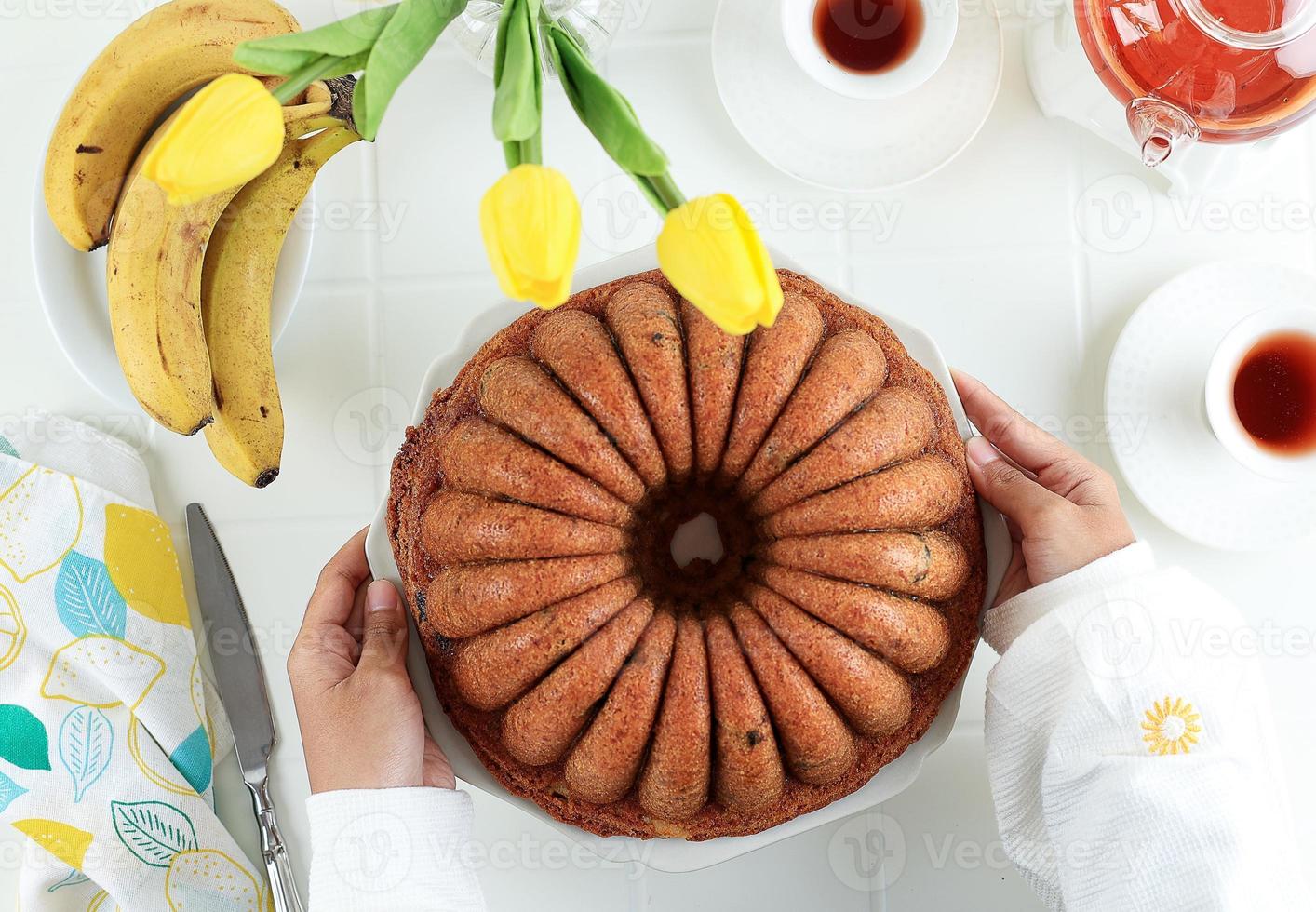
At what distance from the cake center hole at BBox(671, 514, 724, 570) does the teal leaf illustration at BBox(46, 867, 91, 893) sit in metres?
1.48

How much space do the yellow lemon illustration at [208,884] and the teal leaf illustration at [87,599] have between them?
1.62ft

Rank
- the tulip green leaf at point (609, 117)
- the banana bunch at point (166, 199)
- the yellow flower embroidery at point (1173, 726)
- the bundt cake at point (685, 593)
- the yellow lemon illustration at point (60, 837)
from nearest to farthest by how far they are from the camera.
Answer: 1. the tulip green leaf at point (609, 117)
2. the bundt cake at point (685, 593)
3. the yellow flower embroidery at point (1173, 726)
4. the banana bunch at point (166, 199)
5. the yellow lemon illustration at point (60, 837)

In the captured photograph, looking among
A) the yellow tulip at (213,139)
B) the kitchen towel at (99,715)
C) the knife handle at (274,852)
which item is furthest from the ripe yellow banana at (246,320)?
the yellow tulip at (213,139)

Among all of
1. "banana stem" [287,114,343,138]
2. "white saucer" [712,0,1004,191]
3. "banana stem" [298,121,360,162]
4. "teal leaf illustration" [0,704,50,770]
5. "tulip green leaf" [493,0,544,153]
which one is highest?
"white saucer" [712,0,1004,191]

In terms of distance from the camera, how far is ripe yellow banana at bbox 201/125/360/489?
189cm

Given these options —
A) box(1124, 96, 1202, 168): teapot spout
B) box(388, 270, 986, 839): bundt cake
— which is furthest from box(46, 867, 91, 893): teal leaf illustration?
box(1124, 96, 1202, 168): teapot spout

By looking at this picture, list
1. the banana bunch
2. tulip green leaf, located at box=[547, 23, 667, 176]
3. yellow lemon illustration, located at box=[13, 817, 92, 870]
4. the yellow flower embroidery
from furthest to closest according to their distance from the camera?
yellow lemon illustration, located at box=[13, 817, 92, 870] < the banana bunch < the yellow flower embroidery < tulip green leaf, located at box=[547, 23, 667, 176]

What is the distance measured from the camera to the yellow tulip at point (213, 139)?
107cm

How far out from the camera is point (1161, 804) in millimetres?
1580

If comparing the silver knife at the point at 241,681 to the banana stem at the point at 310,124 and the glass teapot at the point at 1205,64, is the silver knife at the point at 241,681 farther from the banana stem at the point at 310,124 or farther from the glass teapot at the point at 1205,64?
the glass teapot at the point at 1205,64

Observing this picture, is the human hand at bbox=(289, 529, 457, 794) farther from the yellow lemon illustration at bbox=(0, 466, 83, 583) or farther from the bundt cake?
the yellow lemon illustration at bbox=(0, 466, 83, 583)

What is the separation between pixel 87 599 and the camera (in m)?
2.07

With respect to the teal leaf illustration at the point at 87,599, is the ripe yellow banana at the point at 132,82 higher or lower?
higher

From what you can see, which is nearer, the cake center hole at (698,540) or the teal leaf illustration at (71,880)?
the cake center hole at (698,540)
